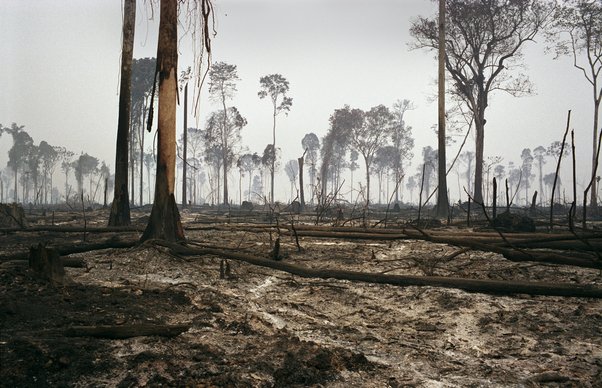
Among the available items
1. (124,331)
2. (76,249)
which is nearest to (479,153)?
(76,249)

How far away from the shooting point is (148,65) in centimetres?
3781

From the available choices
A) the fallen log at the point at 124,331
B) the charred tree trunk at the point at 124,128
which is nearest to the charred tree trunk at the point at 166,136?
the fallen log at the point at 124,331

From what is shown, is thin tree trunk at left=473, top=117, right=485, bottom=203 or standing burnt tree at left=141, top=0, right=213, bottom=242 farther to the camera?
thin tree trunk at left=473, top=117, right=485, bottom=203

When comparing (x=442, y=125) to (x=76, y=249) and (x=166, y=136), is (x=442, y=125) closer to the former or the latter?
(x=166, y=136)

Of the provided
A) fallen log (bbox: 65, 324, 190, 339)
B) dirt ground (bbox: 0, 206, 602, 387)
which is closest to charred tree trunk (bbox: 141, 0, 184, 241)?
dirt ground (bbox: 0, 206, 602, 387)

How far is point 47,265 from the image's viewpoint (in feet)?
10.4

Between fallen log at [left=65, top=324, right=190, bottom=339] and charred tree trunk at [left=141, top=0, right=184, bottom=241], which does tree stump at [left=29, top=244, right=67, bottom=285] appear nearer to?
fallen log at [left=65, top=324, right=190, bottom=339]

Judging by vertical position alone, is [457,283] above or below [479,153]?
below

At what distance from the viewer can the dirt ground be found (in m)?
2.00

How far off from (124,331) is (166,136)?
3.61 metres

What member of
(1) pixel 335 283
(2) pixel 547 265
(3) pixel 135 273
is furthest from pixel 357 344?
(2) pixel 547 265

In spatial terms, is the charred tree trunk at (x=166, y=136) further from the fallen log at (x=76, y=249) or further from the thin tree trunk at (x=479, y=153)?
the thin tree trunk at (x=479, y=153)

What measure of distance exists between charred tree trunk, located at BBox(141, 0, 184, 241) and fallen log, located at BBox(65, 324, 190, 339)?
3.03 metres

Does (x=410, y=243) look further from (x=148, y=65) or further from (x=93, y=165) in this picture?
(x=93, y=165)
